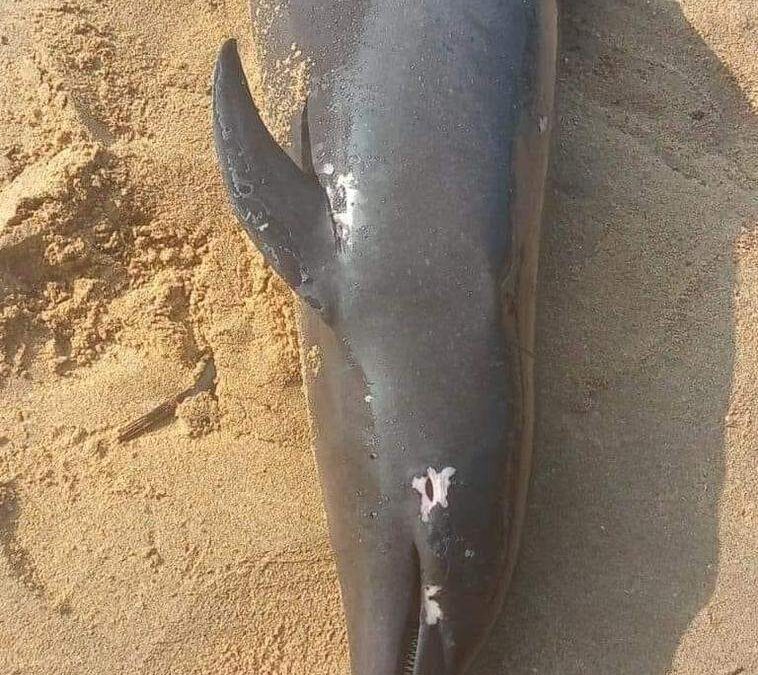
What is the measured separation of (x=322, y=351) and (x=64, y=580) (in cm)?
134

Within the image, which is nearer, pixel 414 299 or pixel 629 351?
pixel 414 299

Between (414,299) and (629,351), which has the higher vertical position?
(414,299)

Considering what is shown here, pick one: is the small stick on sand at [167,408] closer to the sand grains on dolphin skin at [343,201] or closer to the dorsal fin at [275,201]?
the dorsal fin at [275,201]

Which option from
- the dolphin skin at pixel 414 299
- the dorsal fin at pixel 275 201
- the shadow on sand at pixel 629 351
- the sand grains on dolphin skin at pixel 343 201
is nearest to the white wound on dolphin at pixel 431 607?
the dolphin skin at pixel 414 299

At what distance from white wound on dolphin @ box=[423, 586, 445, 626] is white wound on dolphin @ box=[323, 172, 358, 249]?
1160mm

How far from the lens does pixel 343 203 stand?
286 cm

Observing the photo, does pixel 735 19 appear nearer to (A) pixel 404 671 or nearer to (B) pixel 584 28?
(B) pixel 584 28

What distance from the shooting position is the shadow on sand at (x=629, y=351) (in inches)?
131

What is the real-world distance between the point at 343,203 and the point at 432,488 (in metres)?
0.99

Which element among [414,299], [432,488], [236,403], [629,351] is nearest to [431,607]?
[432,488]

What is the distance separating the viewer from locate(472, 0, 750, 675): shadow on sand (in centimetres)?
334

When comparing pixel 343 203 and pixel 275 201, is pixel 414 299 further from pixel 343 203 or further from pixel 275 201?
pixel 275 201

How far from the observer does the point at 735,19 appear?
3.92 meters

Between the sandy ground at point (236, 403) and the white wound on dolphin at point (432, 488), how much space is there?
72 centimetres
